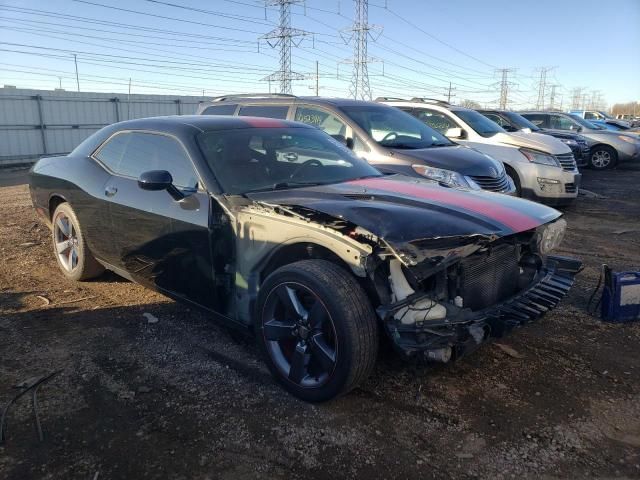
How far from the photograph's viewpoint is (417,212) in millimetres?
2895

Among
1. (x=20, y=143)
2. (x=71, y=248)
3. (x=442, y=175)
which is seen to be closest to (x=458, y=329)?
(x=442, y=175)

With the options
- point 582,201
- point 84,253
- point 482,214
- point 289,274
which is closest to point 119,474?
point 289,274

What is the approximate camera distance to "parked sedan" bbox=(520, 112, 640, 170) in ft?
50.0

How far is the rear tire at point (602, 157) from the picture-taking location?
15367 mm

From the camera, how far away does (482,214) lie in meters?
3.00

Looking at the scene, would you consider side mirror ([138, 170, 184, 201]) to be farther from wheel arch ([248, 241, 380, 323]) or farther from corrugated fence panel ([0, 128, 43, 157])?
corrugated fence panel ([0, 128, 43, 157])

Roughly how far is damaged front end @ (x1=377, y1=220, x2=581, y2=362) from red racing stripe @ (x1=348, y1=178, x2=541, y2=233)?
106mm

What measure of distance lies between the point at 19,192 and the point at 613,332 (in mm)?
10924

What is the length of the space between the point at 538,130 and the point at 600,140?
4.52m

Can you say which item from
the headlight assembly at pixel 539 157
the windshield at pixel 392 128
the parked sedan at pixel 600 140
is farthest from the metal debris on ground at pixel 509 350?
the parked sedan at pixel 600 140

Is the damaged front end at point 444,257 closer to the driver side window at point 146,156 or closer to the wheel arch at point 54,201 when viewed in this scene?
the driver side window at point 146,156

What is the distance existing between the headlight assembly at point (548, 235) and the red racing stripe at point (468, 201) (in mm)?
144

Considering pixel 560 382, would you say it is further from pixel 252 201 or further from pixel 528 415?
pixel 252 201

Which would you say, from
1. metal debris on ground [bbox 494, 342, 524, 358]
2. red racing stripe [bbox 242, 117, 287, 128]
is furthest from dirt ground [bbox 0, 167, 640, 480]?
red racing stripe [bbox 242, 117, 287, 128]
